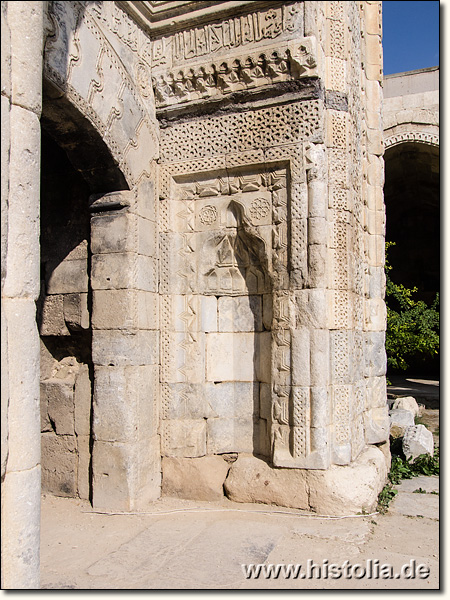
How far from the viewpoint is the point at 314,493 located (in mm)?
4758

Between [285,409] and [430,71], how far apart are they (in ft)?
28.5

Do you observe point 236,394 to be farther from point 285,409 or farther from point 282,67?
point 282,67

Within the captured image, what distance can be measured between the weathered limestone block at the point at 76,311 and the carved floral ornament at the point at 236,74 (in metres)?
2.10

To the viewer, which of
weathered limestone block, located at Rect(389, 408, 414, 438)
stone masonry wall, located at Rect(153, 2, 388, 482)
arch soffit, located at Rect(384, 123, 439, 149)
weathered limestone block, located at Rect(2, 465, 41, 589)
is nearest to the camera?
weathered limestone block, located at Rect(2, 465, 41, 589)

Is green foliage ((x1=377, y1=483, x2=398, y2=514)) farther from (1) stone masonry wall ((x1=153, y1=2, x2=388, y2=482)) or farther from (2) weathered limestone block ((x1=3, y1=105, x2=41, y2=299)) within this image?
(2) weathered limestone block ((x1=3, y1=105, x2=41, y2=299))

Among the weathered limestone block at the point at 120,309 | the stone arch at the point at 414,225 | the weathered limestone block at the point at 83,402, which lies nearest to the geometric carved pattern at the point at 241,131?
the weathered limestone block at the point at 120,309

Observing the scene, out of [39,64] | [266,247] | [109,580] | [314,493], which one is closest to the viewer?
[39,64]

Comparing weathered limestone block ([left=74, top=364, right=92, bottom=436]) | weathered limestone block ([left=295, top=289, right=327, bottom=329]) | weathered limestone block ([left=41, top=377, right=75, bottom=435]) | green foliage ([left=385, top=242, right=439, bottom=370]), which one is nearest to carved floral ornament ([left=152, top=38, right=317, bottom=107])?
weathered limestone block ([left=295, top=289, right=327, bottom=329])

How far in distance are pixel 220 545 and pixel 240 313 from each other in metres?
2.21

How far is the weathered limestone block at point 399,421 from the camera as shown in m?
7.49

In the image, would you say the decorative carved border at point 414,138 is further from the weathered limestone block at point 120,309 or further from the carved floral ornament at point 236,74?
the weathered limestone block at point 120,309

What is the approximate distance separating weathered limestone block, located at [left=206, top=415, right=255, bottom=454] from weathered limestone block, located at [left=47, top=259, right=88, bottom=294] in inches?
72.9

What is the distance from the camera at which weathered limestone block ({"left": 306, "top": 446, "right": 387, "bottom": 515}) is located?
4691 mm

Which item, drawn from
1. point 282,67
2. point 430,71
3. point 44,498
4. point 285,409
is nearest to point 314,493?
point 285,409
